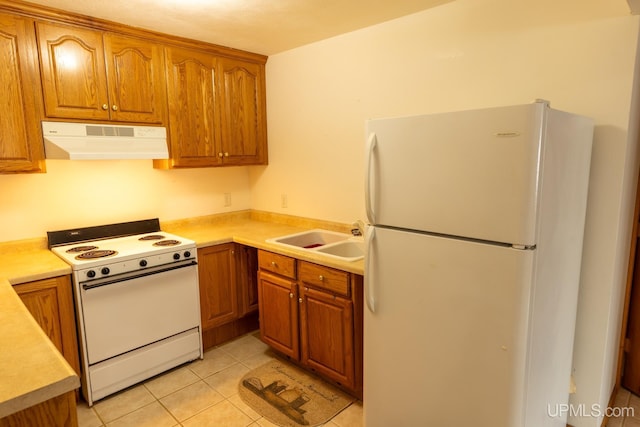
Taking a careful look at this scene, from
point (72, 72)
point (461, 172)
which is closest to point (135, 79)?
point (72, 72)

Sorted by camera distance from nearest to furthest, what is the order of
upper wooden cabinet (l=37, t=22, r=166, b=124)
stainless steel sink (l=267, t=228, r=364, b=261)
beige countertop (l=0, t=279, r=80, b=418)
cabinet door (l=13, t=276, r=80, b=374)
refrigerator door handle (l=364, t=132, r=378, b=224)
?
beige countertop (l=0, t=279, r=80, b=418), refrigerator door handle (l=364, t=132, r=378, b=224), cabinet door (l=13, t=276, r=80, b=374), upper wooden cabinet (l=37, t=22, r=166, b=124), stainless steel sink (l=267, t=228, r=364, b=261)

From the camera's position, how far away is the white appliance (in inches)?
88.2

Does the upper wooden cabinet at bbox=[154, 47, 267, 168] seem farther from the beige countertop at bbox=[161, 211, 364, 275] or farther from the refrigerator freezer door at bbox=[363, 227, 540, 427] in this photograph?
the refrigerator freezer door at bbox=[363, 227, 540, 427]

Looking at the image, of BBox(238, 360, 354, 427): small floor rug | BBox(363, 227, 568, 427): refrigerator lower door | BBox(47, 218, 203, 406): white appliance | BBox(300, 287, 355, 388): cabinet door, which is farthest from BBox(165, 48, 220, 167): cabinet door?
BBox(363, 227, 568, 427): refrigerator lower door

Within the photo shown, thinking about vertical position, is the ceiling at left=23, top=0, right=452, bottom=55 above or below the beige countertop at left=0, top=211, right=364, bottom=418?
above

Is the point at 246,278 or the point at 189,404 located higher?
the point at 246,278

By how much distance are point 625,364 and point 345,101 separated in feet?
8.21

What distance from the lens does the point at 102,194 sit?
110 inches

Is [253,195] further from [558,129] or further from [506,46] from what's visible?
[558,129]

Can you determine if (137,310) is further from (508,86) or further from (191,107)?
(508,86)

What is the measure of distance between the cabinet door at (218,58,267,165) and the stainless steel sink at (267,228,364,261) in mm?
875

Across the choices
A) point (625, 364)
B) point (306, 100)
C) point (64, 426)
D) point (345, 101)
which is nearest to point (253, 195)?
point (306, 100)

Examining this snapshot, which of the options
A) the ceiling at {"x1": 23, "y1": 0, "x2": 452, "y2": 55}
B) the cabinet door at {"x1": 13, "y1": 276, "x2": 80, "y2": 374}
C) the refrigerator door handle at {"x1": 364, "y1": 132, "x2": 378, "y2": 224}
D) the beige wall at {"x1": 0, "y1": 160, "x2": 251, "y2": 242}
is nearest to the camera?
the refrigerator door handle at {"x1": 364, "y1": 132, "x2": 378, "y2": 224}

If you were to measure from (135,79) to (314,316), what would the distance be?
78.0 inches
